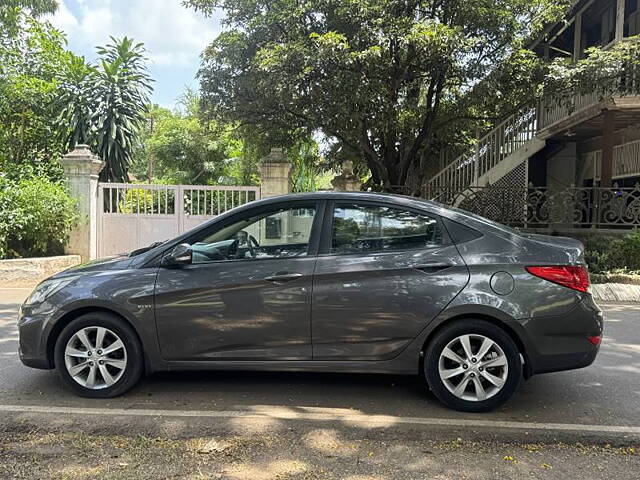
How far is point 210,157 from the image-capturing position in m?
26.0

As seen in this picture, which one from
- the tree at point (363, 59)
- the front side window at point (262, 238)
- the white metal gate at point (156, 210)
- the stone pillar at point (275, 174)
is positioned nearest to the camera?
the front side window at point (262, 238)

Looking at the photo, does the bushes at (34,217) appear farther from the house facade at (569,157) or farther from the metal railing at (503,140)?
the metal railing at (503,140)

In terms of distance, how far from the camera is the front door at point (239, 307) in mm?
3818

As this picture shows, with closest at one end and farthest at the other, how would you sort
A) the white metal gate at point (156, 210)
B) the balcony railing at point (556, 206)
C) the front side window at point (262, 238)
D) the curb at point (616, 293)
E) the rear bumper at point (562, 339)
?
1. the rear bumper at point (562, 339)
2. the front side window at point (262, 238)
3. the curb at point (616, 293)
4. the balcony railing at point (556, 206)
5. the white metal gate at point (156, 210)

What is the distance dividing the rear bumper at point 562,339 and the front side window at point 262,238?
173 centimetres

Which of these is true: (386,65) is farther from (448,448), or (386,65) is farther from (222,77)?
(448,448)

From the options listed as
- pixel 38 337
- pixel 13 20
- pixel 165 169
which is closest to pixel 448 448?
pixel 38 337

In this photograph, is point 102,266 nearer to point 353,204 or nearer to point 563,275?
point 353,204

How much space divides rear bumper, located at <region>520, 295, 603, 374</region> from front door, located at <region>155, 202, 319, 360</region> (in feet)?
5.20

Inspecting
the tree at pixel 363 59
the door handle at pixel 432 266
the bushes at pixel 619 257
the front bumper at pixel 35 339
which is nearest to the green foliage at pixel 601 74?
the tree at pixel 363 59

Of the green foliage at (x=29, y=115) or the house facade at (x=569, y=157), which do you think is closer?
the house facade at (x=569, y=157)

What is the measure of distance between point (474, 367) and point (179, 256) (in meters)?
2.29

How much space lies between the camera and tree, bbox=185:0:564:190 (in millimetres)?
9641

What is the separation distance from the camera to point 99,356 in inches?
155
